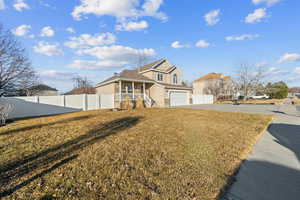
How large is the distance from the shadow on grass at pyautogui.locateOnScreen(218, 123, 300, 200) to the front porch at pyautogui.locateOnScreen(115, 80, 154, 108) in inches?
508

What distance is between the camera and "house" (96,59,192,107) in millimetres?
15897

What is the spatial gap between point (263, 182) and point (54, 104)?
49.1 ft

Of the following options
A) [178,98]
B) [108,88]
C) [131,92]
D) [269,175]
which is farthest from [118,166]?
[178,98]

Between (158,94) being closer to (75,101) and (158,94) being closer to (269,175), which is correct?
(75,101)

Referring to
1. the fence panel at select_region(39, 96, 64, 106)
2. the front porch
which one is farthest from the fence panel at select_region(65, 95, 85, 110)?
the front porch

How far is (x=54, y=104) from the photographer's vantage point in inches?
469

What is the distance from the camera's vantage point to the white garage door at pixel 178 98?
18.4 metres

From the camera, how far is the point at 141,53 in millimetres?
32125

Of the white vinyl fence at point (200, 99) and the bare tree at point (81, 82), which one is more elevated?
the bare tree at point (81, 82)

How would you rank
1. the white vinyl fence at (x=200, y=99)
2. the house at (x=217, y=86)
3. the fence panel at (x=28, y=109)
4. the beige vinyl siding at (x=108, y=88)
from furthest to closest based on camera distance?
the house at (x=217, y=86)
the white vinyl fence at (x=200, y=99)
the beige vinyl siding at (x=108, y=88)
the fence panel at (x=28, y=109)

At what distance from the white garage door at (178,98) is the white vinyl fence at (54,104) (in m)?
8.65

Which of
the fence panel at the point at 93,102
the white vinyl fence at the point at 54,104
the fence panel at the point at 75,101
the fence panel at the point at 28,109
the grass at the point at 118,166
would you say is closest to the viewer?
the grass at the point at 118,166

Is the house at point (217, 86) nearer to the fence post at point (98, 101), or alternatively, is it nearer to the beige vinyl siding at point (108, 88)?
the beige vinyl siding at point (108, 88)

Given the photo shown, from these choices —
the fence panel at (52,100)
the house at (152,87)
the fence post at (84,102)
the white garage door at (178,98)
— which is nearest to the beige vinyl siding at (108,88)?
the house at (152,87)
